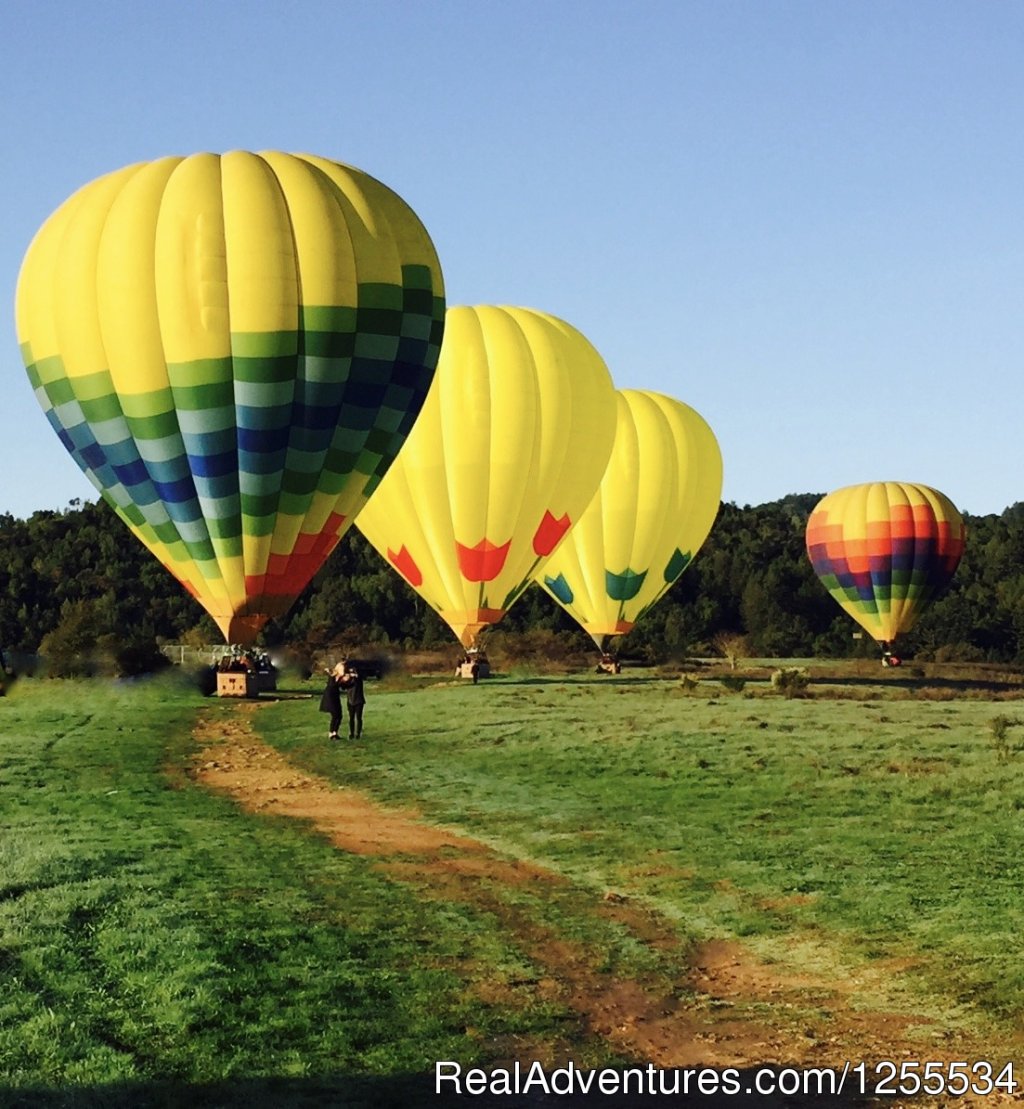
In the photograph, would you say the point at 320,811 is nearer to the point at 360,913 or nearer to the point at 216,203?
the point at 360,913

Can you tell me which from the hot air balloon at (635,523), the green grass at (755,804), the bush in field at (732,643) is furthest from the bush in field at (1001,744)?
the bush in field at (732,643)

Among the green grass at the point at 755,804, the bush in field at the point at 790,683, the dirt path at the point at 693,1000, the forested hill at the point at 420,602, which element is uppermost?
the forested hill at the point at 420,602

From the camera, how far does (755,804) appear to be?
953 inches

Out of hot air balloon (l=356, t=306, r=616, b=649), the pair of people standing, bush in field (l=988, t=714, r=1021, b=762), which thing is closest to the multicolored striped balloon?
hot air balloon (l=356, t=306, r=616, b=649)

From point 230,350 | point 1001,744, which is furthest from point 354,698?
point 1001,744

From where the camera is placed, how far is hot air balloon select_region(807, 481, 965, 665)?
7150 centimetres

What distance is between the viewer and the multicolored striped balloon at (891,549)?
71500 millimetres

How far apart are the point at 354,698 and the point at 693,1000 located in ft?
72.8

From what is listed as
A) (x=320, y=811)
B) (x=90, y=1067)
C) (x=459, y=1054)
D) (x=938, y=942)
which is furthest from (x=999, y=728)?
(x=90, y=1067)

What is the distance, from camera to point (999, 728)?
29.8 meters

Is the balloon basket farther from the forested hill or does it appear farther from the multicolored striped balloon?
the forested hill

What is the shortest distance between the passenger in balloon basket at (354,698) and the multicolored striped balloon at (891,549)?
137 ft

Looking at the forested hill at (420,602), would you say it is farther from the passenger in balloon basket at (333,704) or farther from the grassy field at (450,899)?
the grassy field at (450,899)

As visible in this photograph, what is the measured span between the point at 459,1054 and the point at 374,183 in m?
30.6
